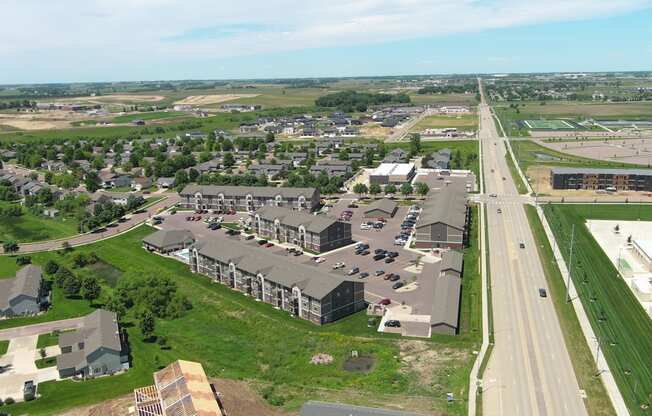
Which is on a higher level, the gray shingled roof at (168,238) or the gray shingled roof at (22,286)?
the gray shingled roof at (168,238)

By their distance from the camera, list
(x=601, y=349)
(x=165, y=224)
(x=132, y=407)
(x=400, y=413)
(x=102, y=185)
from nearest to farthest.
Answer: (x=400, y=413), (x=132, y=407), (x=601, y=349), (x=165, y=224), (x=102, y=185)

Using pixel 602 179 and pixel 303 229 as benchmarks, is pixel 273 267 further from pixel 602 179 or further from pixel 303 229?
pixel 602 179

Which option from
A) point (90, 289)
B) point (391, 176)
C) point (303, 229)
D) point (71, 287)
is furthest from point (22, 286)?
point (391, 176)

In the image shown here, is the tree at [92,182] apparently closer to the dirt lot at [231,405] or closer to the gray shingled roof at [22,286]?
the gray shingled roof at [22,286]

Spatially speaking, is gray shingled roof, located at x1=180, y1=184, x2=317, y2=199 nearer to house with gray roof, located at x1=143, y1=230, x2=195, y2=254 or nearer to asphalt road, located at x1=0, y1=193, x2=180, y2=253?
asphalt road, located at x1=0, y1=193, x2=180, y2=253

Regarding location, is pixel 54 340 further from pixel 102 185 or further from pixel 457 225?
pixel 102 185

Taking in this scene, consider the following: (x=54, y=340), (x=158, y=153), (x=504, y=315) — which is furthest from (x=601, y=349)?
(x=158, y=153)

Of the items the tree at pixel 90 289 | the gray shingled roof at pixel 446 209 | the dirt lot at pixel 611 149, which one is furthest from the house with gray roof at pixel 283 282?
the dirt lot at pixel 611 149
